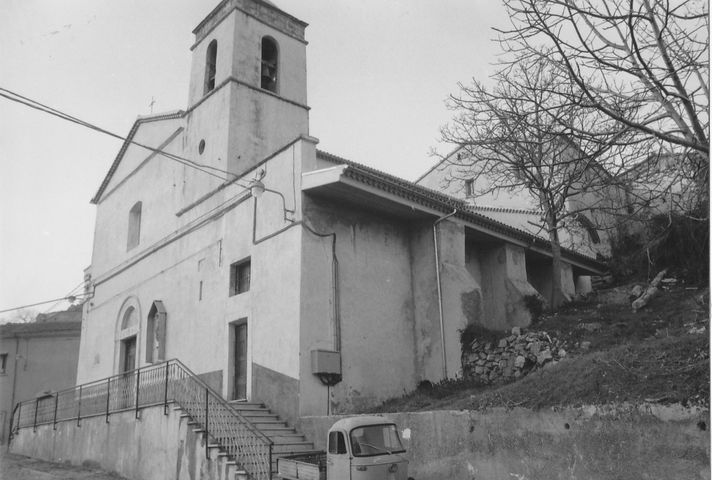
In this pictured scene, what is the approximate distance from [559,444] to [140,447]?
9.39 m

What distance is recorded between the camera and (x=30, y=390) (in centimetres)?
3005

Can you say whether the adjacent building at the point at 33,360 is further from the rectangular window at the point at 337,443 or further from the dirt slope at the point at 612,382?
the rectangular window at the point at 337,443

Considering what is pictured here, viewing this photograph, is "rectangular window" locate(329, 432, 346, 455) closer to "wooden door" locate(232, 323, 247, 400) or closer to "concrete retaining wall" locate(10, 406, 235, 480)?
"concrete retaining wall" locate(10, 406, 235, 480)

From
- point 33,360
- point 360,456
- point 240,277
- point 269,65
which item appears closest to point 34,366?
point 33,360

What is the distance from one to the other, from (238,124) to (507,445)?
12.8m

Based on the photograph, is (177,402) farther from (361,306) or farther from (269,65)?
(269,65)

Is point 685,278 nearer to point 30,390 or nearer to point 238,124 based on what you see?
point 238,124

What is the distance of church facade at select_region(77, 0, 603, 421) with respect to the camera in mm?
13844

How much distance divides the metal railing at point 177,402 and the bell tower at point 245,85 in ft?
21.0

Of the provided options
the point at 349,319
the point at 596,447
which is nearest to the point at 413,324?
the point at 349,319

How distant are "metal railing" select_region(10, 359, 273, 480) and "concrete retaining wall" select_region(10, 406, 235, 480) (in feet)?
0.70

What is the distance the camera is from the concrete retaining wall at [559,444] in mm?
7051

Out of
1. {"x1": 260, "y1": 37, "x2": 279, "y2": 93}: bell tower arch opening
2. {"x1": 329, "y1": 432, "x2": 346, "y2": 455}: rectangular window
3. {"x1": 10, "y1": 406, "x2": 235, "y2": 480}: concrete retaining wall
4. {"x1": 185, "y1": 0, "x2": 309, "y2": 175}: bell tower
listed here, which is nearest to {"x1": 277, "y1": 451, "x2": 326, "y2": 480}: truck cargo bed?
{"x1": 329, "y1": 432, "x2": 346, "y2": 455}: rectangular window

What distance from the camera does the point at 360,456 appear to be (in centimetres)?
869
